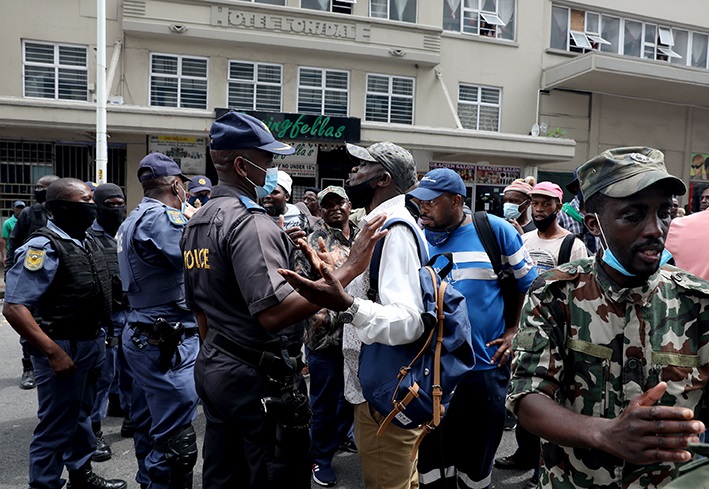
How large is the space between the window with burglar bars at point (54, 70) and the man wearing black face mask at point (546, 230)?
1379 cm

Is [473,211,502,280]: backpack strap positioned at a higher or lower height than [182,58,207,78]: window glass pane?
lower

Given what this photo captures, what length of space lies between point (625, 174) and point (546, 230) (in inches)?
119

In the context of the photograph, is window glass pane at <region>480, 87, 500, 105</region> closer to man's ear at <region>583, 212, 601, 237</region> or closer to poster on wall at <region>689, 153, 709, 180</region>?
poster on wall at <region>689, 153, 709, 180</region>

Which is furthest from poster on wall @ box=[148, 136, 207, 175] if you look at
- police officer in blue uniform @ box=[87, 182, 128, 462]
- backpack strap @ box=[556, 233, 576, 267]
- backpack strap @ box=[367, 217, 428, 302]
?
backpack strap @ box=[367, 217, 428, 302]

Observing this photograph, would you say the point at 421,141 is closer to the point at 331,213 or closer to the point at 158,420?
the point at 331,213

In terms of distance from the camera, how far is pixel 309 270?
13.4ft

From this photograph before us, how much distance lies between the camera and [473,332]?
3.12 m

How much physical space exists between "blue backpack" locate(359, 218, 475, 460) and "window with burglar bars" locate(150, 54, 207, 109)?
46.0ft

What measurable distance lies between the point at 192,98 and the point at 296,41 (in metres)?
3.33

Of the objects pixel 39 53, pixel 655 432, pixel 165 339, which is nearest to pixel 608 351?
pixel 655 432

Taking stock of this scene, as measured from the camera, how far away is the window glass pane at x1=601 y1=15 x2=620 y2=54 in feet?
61.7

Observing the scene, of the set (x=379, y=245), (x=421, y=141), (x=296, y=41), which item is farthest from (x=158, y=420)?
(x=296, y=41)

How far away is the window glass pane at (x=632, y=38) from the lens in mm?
19078

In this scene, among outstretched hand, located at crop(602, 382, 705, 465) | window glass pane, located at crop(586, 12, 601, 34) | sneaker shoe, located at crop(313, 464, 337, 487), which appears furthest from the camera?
window glass pane, located at crop(586, 12, 601, 34)
